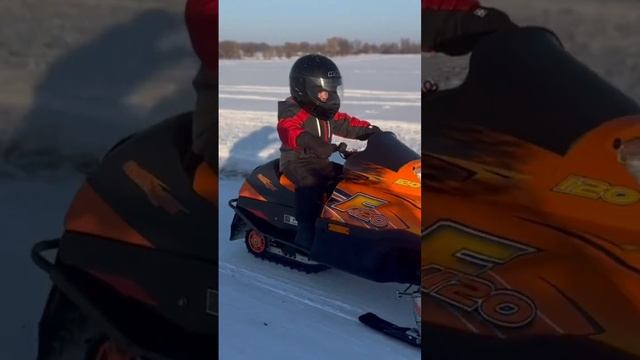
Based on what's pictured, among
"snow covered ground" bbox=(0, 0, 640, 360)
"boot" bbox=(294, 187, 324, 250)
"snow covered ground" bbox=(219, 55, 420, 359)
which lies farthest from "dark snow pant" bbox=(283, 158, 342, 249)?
"snow covered ground" bbox=(0, 0, 640, 360)

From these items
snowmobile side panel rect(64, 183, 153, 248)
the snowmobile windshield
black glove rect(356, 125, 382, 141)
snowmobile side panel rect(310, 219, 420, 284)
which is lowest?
snowmobile side panel rect(310, 219, 420, 284)

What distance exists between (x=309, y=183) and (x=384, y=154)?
0.28 meters

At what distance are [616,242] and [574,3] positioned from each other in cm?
43

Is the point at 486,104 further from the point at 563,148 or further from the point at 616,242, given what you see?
the point at 616,242

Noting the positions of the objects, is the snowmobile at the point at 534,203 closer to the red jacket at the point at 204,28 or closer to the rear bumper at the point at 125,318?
the red jacket at the point at 204,28

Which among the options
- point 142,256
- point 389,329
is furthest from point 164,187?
point 389,329

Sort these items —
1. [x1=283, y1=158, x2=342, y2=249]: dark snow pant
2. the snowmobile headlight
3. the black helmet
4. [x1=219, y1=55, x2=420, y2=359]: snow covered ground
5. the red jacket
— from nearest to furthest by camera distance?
the snowmobile headlight
the red jacket
[x1=219, y1=55, x2=420, y2=359]: snow covered ground
the black helmet
[x1=283, y1=158, x2=342, y2=249]: dark snow pant

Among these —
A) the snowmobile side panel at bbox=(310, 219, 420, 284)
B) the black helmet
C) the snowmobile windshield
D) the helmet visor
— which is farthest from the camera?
the snowmobile windshield

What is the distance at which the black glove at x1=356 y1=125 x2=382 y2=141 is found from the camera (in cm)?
215

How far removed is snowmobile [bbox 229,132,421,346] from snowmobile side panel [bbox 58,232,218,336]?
27.6 inches

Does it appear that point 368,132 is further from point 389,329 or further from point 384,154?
point 389,329

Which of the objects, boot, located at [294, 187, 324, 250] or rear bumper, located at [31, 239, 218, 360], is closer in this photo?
rear bumper, located at [31, 239, 218, 360]

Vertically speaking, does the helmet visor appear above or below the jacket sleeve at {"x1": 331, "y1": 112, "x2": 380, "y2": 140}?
above

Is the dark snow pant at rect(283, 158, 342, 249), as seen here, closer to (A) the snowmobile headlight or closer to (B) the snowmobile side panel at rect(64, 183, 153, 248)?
(B) the snowmobile side panel at rect(64, 183, 153, 248)
